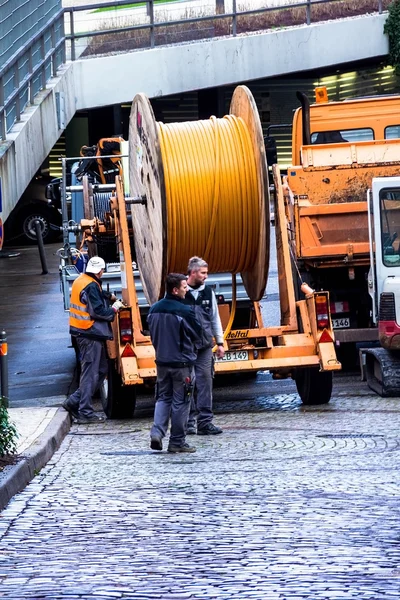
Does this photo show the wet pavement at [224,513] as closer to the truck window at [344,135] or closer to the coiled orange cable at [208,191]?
the coiled orange cable at [208,191]

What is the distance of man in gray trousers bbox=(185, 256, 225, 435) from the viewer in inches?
555

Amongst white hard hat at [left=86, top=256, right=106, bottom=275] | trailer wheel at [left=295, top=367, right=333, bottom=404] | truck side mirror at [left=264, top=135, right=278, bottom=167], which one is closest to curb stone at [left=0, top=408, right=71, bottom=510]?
white hard hat at [left=86, top=256, right=106, bottom=275]

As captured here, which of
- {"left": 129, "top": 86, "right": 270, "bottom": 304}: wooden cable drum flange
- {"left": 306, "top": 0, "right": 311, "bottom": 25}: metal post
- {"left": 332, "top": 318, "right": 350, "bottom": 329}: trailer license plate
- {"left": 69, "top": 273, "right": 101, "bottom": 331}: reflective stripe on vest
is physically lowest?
{"left": 332, "top": 318, "right": 350, "bottom": 329}: trailer license plate

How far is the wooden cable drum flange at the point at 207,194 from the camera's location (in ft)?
49.7

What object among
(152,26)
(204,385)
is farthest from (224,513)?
(152,26)

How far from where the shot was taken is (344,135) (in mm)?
20656

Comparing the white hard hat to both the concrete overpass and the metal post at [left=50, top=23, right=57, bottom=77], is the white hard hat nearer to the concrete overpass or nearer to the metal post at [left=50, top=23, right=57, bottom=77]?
the concrete overpass

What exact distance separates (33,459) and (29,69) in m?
12.2

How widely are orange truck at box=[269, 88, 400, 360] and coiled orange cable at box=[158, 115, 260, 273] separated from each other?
244 cm

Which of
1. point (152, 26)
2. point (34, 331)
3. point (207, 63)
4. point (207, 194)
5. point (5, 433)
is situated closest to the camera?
point (5, 433)

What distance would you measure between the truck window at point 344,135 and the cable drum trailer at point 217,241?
4.32 m

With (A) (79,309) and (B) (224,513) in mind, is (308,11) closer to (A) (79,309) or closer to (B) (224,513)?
(A) (79,309)

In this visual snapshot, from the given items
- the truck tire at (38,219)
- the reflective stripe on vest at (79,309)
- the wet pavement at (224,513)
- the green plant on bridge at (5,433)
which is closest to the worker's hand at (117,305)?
the reflective stripe on vest at (79,309)

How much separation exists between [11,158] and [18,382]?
3.12 metres
